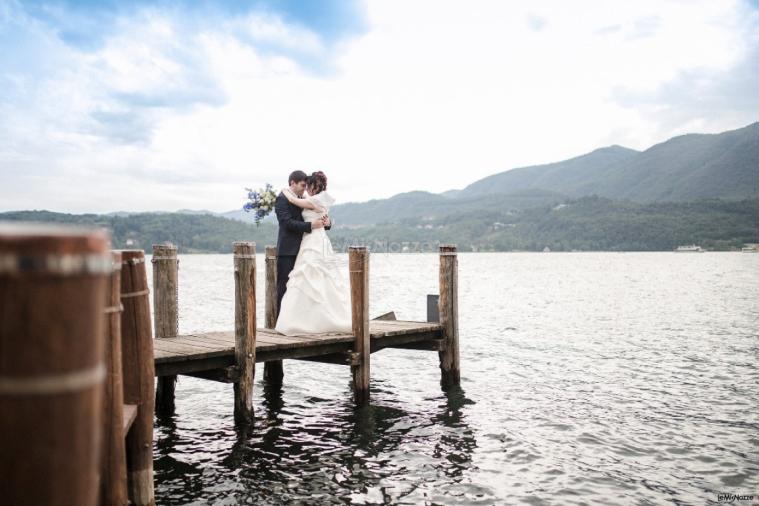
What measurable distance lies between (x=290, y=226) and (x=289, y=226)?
0.08 feet

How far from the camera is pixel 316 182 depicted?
10867mm

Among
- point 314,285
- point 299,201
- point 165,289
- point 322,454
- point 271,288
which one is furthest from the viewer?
point 271,288

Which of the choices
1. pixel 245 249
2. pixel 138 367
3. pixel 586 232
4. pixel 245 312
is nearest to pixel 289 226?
pixel 245 249

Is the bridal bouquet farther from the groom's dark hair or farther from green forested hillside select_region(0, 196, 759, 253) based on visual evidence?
green forested hillside select_region(0, 196, 759, 253)

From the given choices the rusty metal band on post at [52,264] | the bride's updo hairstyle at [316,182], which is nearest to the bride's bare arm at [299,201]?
the bride's updo hairstyle at [316,182]

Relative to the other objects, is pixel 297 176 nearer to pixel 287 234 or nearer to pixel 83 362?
pixel 287 234

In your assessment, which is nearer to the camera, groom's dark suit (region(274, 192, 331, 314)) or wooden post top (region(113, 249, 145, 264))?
wooden post top (region(113, 249, 145, 264))

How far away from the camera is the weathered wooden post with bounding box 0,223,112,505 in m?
1.41

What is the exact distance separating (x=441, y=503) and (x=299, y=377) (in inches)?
336

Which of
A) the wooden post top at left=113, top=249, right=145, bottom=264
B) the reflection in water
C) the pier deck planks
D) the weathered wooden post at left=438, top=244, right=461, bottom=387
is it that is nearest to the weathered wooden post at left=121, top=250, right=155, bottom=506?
the wooden post top at left=113, top=249, right=145, bottom=264

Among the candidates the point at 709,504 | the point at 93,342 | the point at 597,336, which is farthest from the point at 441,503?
the point at 597,336

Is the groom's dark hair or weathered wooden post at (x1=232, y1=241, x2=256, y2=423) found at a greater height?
the groom's dark hair

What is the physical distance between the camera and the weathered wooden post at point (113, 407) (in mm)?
3340

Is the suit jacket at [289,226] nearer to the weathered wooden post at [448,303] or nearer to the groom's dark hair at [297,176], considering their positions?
the groom's dark hair at [297,176]
